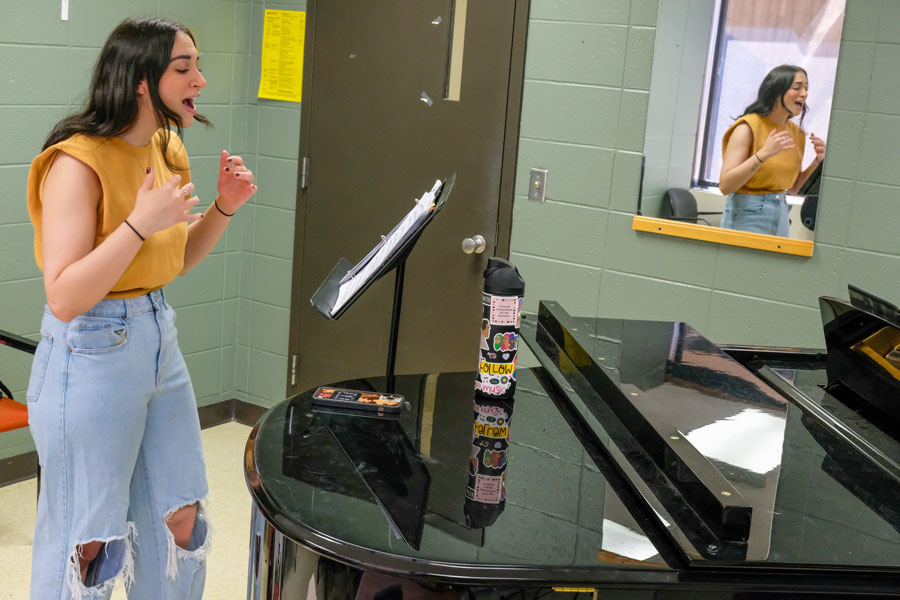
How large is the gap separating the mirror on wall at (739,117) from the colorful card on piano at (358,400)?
1.61 metres

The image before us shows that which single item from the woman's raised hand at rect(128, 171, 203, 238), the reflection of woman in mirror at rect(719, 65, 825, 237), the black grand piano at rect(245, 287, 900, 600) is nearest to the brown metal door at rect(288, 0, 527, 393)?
the reflection of woman in mirror at rect(719, 65, 825, 237)

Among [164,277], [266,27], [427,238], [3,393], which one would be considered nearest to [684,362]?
[164,277]

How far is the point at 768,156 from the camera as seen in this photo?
3023mm

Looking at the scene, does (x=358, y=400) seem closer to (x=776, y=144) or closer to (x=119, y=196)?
(x=119, y=196)

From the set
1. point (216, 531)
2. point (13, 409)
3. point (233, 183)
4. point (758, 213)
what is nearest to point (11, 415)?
point (13, 409)

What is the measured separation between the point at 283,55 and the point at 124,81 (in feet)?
6.63

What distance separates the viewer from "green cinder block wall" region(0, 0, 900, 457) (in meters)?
2.89

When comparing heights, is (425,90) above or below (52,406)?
above

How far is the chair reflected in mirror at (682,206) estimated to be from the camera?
3.18 metres

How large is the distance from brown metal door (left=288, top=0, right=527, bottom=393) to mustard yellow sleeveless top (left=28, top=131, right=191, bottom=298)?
1621 mm

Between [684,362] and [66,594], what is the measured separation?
134 cm

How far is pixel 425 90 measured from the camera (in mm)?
3602

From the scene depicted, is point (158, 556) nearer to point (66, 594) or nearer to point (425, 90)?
point (66, 594)

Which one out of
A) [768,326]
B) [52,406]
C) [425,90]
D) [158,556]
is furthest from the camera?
[425,90]
